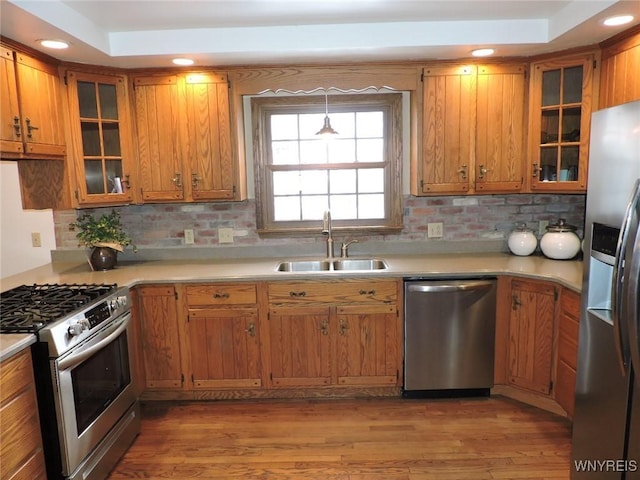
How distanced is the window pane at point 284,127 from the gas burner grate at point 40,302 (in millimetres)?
1602

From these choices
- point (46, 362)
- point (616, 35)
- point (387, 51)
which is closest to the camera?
point (46, 362)

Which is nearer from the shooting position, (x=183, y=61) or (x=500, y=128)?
(x=183, y=61)

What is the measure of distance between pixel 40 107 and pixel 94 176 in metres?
0.53

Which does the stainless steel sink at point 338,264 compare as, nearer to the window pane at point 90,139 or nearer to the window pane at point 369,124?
the window pane at point 369,124

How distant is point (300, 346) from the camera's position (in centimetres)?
291

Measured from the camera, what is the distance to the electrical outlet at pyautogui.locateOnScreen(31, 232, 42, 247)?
10.9 ft

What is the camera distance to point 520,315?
2.81m

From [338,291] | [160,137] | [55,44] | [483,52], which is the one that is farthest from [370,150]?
[55,44]

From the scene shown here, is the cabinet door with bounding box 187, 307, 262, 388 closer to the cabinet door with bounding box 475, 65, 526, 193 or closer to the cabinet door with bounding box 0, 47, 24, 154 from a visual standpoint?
the cabinet door with bounding box 0, 47, 24, 154

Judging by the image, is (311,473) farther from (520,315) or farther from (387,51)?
(387,51)

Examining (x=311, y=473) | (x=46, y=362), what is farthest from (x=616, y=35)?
(x=46, y=362)

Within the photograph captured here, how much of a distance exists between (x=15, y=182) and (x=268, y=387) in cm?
239

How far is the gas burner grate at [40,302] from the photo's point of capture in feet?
6.30

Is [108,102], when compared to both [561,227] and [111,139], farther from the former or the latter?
[561,227]
